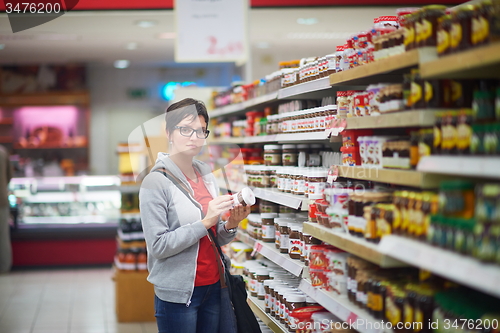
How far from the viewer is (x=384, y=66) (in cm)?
205

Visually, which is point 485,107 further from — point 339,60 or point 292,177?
point 292,177

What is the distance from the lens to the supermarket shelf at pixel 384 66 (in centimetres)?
180

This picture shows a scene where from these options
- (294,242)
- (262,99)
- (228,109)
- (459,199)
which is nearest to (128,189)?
(228,109)

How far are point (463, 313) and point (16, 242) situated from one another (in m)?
7.60

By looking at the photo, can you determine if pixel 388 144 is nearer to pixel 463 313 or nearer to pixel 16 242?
pixel 463 313

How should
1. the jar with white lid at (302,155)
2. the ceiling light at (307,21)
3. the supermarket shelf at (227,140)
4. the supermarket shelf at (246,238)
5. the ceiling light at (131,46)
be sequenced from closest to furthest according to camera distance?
the jar with white lid at (302,155), the supermarket shelf at (246,238), the supermarket shelf at (227,140), the ceiling light at (307,21), the ceiling light at (131,46)

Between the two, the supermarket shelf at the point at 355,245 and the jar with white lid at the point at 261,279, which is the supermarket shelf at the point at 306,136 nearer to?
the supermarket shelf at the point at 355,245

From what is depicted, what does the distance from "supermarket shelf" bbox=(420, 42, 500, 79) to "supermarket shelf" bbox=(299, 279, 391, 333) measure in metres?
0.94

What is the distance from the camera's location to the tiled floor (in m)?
5.30

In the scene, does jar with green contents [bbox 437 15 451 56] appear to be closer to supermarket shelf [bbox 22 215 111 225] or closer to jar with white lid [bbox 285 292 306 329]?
jar with white lid [bbox 285 292 306 329]

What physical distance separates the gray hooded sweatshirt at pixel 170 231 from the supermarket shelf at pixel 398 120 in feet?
2.96

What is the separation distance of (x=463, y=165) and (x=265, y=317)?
2348 millimetres

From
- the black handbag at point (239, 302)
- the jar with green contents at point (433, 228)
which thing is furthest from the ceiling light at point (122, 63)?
the jar with green contents at point (433, 228)

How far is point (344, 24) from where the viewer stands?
286 inches
